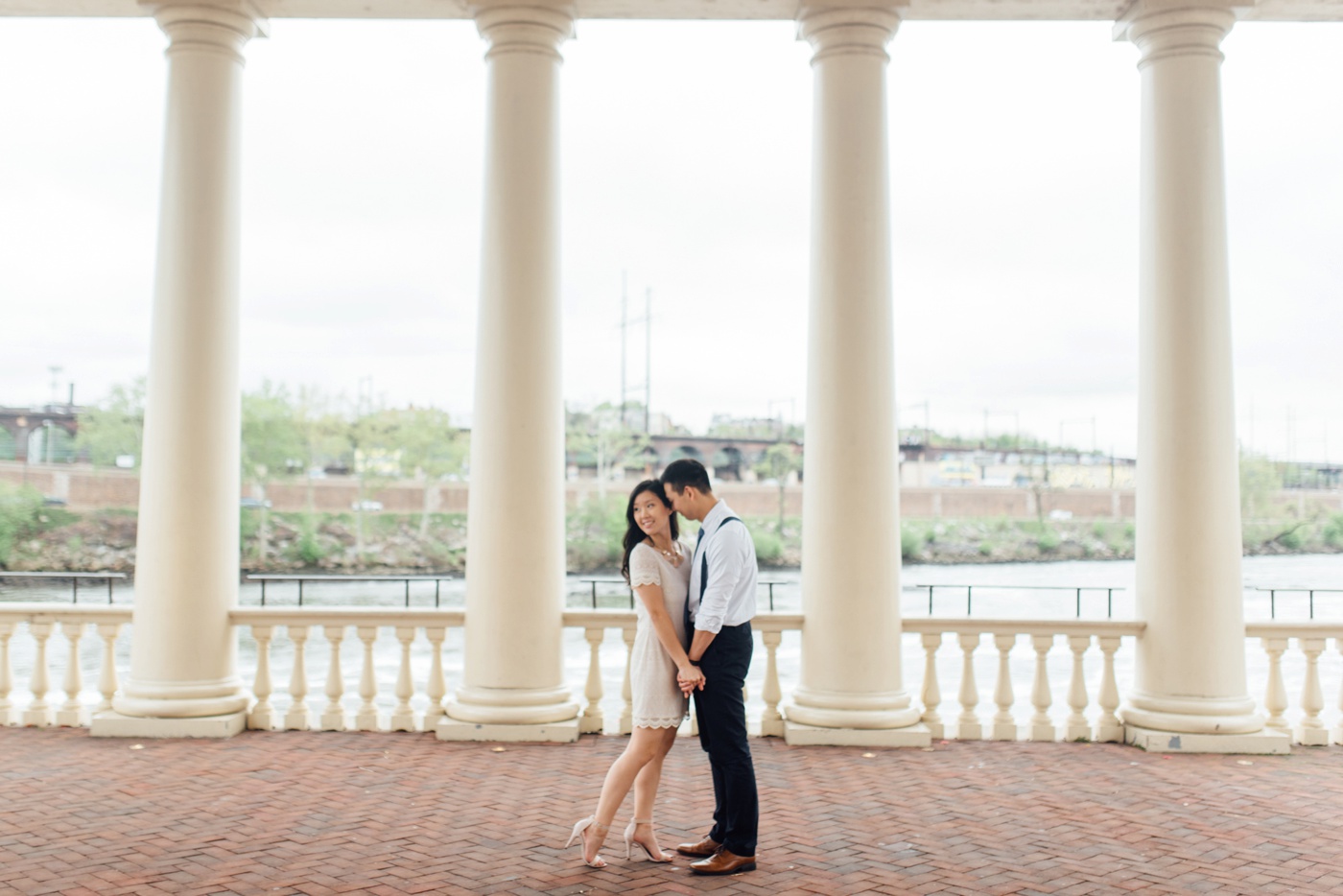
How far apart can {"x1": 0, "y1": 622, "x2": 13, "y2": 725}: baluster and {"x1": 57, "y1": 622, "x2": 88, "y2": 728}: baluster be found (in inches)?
27.4

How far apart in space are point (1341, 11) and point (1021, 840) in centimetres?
1196

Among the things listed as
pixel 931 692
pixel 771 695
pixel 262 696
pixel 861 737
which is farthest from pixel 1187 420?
pixel 262 696

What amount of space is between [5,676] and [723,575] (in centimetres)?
1171

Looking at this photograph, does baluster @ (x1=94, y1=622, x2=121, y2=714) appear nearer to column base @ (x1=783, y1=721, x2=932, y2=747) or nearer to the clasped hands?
column base @ (x1=783, y1=721, x2=932, y2=747)

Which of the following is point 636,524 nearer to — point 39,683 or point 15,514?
point 39,683

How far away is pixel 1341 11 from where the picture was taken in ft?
46.5

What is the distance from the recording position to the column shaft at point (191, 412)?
45.6 ft

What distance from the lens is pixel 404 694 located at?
1442 cm

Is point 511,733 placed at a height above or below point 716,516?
below

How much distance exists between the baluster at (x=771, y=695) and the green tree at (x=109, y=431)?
7088 centimetres

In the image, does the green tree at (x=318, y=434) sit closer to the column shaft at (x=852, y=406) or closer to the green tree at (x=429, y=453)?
the green tree at (x=429, y=453)

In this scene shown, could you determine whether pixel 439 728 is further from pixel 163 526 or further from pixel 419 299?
pixel 419 299

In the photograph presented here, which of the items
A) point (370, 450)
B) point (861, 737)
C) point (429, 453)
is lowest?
point (861, 737)

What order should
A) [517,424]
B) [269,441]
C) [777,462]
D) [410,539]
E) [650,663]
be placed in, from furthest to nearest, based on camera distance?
[269,441]
[410,539]
[777,462]
[517,424]
[650,663]
